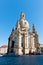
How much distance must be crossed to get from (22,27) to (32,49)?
2004 centimetres

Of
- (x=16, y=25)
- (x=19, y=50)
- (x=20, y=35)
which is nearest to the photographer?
(x=19, y=50)

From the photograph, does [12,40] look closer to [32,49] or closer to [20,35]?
[20,35]

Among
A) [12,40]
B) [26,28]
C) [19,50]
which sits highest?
[26,28]

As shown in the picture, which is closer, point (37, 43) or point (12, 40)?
point (12, 40)

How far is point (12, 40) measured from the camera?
354 feet

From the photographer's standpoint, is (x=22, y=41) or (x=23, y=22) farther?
(x=23, y=22)

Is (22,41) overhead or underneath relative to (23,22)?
underneath

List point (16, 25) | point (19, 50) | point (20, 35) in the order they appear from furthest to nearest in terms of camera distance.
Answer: point (16, 25) < point (20, 35) < point (19, 50)

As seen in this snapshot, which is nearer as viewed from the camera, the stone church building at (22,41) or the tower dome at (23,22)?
the stone church building at (22,41)

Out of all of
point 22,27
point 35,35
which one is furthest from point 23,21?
point 35,35

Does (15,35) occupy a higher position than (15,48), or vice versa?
(15,35)

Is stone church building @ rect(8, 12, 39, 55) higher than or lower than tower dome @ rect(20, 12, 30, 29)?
lower

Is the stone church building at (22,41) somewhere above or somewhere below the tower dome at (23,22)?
below

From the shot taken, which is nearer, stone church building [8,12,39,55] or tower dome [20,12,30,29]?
stone church building [8,12,39,55]
